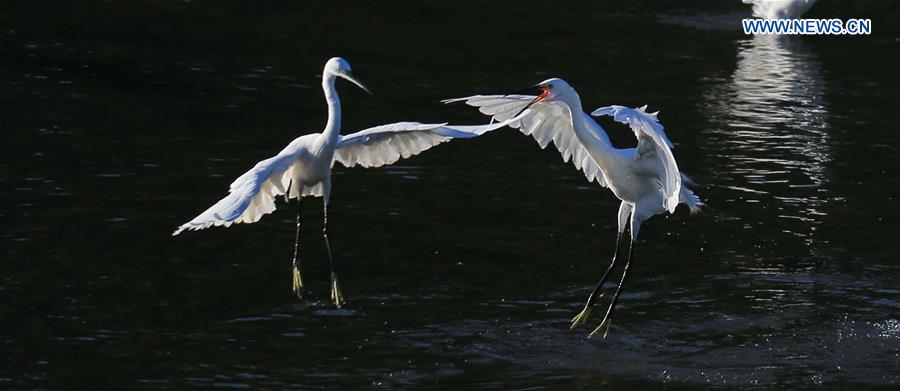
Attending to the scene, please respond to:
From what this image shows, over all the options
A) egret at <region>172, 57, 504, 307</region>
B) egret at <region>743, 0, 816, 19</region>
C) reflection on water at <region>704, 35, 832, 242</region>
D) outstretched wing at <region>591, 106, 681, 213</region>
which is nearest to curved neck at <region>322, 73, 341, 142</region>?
egret at <region>172, 57, 504, 307</region>

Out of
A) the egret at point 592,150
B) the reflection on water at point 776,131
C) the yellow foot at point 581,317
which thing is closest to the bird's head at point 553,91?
the egret at point 592,150

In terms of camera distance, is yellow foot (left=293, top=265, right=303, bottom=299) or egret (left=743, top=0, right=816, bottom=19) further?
egret (left=743, top=0, right=816, bottom=19)

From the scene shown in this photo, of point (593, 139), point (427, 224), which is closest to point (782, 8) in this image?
point (427, 224)

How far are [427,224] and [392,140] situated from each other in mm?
1912

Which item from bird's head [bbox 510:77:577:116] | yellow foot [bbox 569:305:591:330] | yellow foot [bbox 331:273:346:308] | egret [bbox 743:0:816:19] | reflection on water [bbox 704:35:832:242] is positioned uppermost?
bird's head [bbox 510:77:577:116]

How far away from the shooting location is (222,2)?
25516 mm

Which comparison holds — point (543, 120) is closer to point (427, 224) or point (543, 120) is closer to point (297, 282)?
point (297, 282)

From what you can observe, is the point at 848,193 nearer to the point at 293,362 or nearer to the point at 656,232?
the point at 656,232

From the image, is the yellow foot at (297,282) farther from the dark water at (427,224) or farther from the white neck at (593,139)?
the white neck at (593,139)

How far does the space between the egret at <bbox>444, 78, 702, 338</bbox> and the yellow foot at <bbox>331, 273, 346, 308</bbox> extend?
5.14 ft

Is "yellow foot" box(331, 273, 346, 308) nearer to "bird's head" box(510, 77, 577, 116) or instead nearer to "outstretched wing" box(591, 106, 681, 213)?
"bird's head" box(510, 77, 577, 116)

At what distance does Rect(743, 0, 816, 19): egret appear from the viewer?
25.7 m

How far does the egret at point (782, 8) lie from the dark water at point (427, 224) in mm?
2393

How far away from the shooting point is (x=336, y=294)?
1105cm
